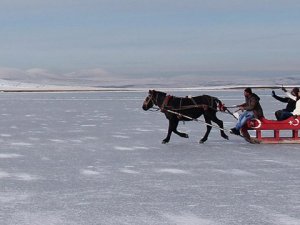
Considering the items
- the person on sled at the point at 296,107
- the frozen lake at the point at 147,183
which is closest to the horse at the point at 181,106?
the frozen lake at the point at 147,183

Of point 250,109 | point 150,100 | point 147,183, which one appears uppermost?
point 150,100

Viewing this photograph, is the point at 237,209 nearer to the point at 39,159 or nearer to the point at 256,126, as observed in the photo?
the point at 39,159

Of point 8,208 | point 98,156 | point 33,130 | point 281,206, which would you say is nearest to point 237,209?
point 281,206

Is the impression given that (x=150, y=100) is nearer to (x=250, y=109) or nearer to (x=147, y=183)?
(x=250, y=109)

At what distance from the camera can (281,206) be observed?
600cm

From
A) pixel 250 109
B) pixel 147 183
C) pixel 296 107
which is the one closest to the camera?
pixel 147 183

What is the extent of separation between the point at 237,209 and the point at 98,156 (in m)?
5.06

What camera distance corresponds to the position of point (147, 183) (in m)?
7.51

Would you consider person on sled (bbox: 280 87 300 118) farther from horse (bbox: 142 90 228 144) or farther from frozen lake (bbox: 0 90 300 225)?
horse (bbox: 142 90 228 144)

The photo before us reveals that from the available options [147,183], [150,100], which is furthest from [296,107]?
[147,183]

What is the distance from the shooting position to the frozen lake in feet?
18.3

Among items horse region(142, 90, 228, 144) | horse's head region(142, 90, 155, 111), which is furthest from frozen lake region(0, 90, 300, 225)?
horse's head region(142, 90, 155, 111)

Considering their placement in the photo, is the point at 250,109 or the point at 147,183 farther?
the point at 250,109

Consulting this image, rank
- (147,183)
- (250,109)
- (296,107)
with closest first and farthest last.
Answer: (147,183)
(250,109)
(296,107)
